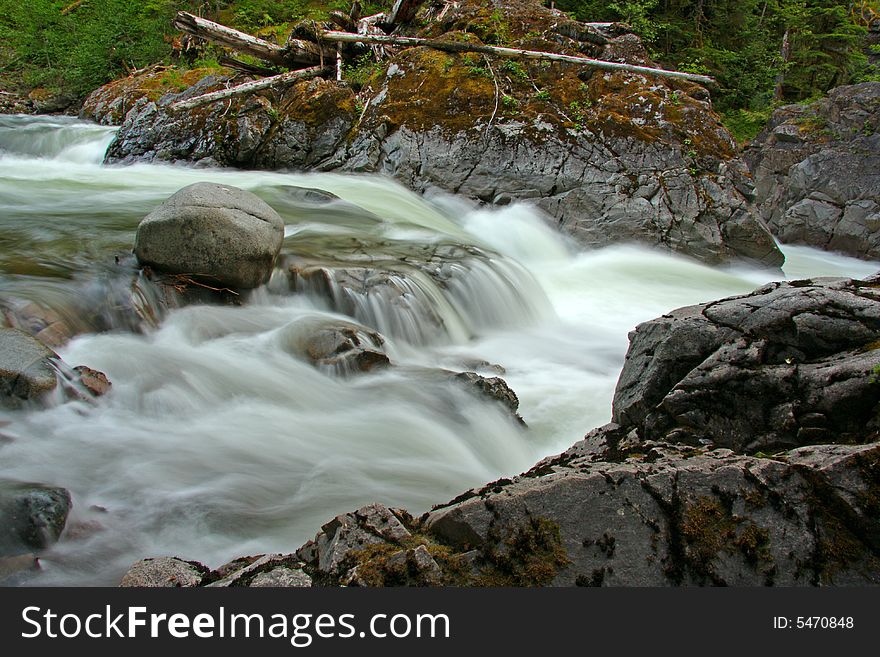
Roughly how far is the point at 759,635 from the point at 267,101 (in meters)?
12.3

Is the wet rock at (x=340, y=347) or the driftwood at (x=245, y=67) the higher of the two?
the driftwood at (x=245, y=67)

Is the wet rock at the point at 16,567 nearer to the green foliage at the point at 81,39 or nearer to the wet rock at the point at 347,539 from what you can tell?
the wet rock at the point at 347,539

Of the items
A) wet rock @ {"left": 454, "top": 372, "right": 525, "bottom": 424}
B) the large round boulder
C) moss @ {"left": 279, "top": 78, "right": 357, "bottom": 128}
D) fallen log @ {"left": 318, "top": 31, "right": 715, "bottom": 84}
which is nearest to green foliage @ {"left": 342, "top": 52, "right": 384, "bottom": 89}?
moss @ {"left": 279, "top": 78, "right": 357, "bottom": 128}

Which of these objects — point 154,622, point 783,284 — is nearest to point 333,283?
point 783,284

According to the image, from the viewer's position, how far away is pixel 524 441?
4.82m

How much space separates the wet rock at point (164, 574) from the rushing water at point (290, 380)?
2.55 ft

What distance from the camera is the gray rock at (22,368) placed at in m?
3.97

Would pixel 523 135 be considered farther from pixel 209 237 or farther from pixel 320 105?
pixel 209 237

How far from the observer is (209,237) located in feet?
18.5

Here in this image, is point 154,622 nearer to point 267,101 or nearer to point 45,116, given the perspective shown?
point 267,101

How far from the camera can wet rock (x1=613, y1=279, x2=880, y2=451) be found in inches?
107

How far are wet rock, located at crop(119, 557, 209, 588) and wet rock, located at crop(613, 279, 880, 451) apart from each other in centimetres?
225

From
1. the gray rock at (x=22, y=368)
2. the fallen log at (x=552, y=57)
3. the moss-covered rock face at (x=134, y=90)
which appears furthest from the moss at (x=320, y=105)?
the gray rock at (x=22, y=368)

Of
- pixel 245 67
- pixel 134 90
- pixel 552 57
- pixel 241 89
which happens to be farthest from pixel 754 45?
pixel 134 90
